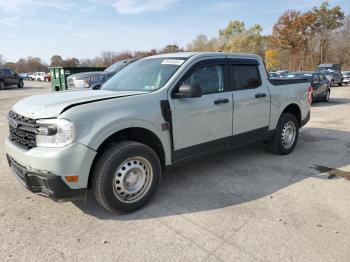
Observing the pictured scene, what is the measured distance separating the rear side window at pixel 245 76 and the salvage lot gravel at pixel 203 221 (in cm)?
138

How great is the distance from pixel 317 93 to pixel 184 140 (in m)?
12.1

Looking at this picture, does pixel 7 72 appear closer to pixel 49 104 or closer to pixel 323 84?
pixel 323 84

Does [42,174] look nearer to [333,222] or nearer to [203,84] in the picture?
[203,84]

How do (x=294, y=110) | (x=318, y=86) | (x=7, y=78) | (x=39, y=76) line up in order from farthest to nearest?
(x=39, y=76) → (x=7, y=78) → (x=318, y=86) → (x=294, y=110)

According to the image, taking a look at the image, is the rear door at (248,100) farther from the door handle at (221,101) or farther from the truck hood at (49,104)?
the truck hood at (49,104)

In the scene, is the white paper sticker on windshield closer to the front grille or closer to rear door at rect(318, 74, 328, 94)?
the front grille

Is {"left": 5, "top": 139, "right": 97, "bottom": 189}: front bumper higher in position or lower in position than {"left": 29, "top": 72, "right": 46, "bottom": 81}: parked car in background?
lower

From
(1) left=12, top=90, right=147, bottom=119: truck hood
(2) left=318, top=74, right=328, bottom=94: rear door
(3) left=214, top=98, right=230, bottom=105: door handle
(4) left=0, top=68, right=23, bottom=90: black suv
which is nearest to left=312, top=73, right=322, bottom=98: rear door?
(2) left=318, top=74, right=328, bottom=94: rear door

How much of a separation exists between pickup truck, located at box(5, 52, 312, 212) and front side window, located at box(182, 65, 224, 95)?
0.6 inches

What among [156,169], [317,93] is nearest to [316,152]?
[156,169]

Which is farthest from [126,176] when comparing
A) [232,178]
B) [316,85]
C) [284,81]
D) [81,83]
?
[316,85]

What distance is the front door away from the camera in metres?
3.99

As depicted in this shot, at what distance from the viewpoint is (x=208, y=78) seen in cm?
443

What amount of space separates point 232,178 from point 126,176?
1840 mm
